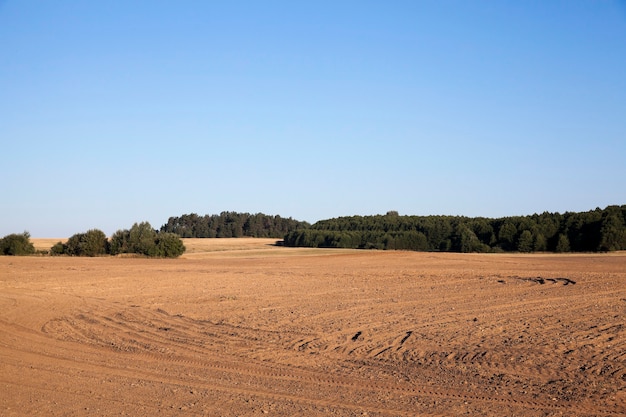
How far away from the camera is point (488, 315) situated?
55.6 feet

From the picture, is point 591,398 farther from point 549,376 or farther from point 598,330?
point 598,330

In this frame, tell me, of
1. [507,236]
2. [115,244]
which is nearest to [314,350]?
[115,244]

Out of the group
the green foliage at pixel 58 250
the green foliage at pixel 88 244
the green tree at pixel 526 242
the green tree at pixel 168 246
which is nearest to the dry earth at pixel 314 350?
the green tree at pixel 168 246

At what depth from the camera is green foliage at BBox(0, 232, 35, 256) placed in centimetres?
5278

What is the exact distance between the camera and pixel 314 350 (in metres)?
12.6

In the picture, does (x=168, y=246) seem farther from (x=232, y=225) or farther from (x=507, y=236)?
(x=232, y=225)

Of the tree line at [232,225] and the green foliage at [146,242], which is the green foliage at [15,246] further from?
the tree line at [232,225]

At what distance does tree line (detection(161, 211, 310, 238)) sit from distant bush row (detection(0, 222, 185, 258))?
58.3 meters

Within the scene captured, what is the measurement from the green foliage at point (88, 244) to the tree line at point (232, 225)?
190 ft

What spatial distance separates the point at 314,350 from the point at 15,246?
46538 mm

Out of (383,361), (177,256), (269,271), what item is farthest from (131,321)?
(177,256)

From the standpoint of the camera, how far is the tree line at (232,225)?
116 meters

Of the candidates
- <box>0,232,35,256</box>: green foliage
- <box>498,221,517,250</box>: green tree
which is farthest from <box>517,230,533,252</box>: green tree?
<box>0,232,35,256</box>: green foliage

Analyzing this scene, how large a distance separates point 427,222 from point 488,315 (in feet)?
194
